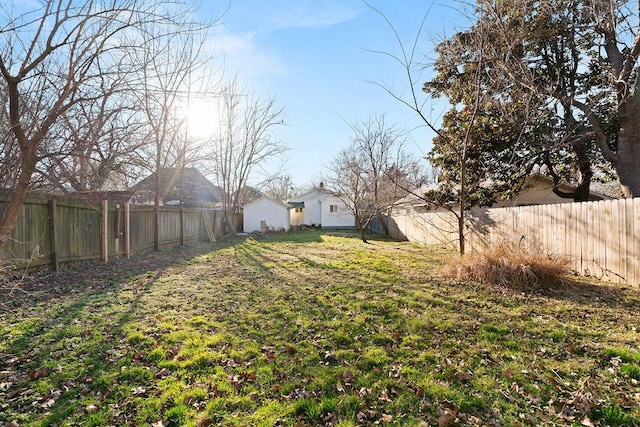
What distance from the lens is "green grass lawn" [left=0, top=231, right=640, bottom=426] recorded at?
2506mm

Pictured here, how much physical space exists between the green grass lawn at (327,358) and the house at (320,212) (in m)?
26.5


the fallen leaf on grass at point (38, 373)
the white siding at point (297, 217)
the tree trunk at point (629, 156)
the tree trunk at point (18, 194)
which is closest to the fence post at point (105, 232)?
the tree trunk at point (18, 194)

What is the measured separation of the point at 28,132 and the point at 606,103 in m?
14.1

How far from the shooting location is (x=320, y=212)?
34375 millimetres

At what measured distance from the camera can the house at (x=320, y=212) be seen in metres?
33.0

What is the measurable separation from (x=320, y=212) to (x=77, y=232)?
89.6 feet

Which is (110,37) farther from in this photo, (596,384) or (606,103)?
(606,103)

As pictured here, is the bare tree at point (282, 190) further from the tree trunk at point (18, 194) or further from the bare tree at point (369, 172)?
the tree trunk at point (18, 194)

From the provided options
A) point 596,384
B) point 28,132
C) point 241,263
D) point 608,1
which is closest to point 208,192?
point 241,263

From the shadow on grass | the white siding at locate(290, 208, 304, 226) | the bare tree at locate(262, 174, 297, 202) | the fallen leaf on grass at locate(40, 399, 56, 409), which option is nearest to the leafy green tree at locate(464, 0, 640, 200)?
the shadow on grass

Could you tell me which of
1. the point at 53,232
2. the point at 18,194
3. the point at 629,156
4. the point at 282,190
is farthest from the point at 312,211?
the point at 18,194

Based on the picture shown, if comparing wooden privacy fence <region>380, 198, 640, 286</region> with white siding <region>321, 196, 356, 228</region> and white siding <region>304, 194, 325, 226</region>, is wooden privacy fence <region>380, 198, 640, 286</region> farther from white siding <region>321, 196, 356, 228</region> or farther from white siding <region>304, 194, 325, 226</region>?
white siding <region>304, 194, 325, 226</region>

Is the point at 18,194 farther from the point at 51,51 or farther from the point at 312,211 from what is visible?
the point at 312,211

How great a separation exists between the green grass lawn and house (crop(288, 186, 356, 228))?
87.0ft
